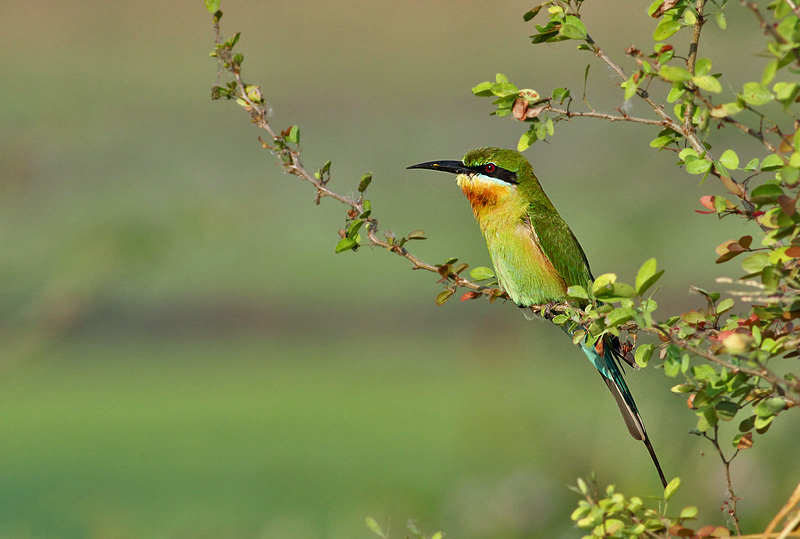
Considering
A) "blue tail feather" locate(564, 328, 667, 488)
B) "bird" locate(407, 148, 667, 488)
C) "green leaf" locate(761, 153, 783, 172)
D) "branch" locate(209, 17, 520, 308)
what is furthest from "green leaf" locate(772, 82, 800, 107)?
"bird" locate(407, 148, 667, 488)

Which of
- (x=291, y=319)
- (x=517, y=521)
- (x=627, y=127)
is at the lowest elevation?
(x=517, y=521)

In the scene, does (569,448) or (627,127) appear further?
(627,127)

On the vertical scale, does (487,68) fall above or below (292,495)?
above

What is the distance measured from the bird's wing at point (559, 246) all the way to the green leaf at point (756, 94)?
97cm

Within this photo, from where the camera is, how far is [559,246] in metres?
1.69

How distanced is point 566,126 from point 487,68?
272 centimetres

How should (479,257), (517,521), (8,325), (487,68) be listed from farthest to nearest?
(487,68)
(479,257)
(8,325)
(517,521)

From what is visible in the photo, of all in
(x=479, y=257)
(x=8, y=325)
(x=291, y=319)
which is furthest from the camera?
(x=291, y=319)

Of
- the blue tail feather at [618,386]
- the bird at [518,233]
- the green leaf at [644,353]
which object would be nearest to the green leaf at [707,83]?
the green leaf at [644,353]

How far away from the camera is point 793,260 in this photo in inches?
31.8

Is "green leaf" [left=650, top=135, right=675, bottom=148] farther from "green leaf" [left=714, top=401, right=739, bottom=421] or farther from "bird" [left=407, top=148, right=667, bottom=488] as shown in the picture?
"bird" [left=407, top=148, right=667, bottom=488]

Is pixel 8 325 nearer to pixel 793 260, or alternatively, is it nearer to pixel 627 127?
pixel 793 260

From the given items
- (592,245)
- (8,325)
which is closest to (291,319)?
(592,245)

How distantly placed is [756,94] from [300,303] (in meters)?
5.15
